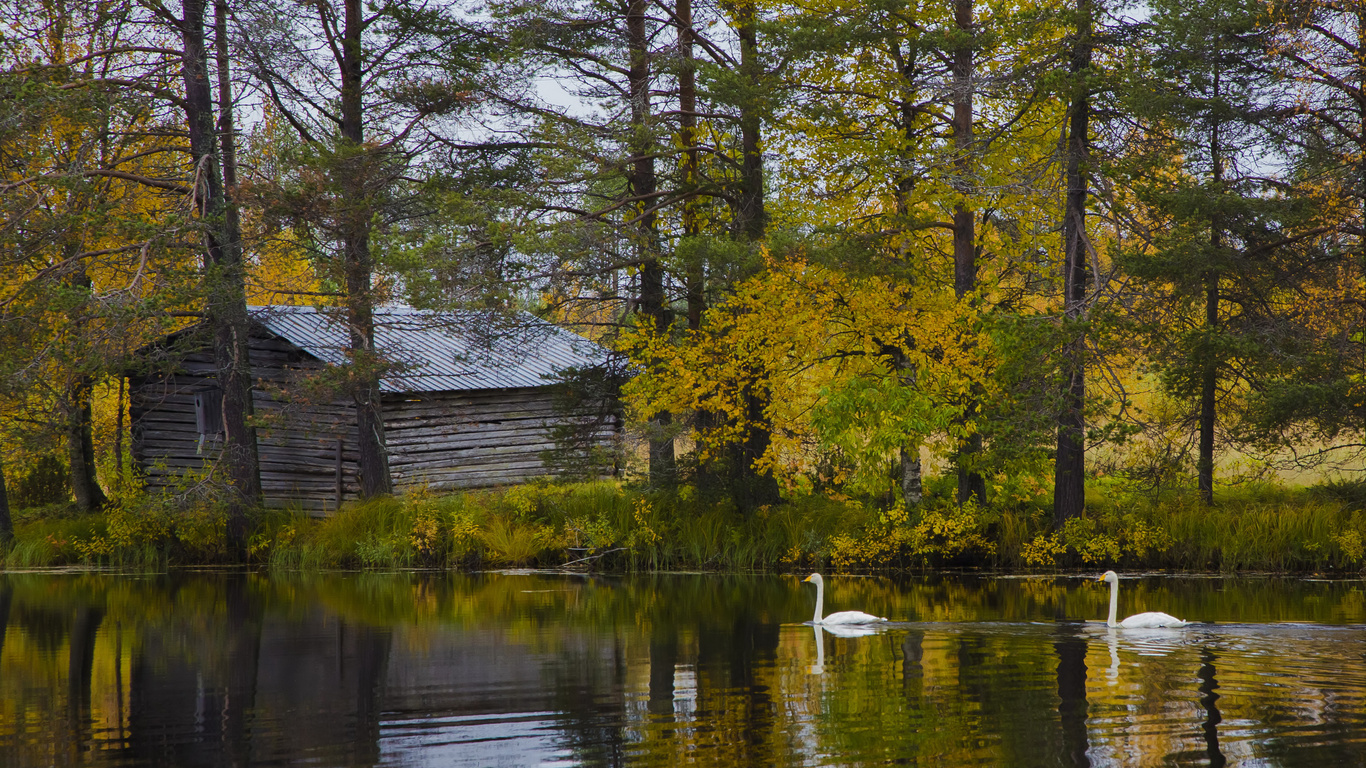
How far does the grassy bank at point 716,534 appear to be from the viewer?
2102 centimetres

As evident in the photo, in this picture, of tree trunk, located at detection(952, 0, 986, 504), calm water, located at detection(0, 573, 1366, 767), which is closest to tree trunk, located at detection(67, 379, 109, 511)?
calm water, located at detection(0, 573, 1366, 767)

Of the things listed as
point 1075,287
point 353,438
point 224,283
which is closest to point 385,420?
point 353,438

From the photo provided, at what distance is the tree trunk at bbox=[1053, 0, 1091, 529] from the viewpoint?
1998 centimetres

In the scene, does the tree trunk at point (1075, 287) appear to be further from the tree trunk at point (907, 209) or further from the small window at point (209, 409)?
the small window at point (209, 409)

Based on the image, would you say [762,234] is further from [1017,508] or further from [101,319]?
[101,319]

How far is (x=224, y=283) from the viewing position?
23875 mm

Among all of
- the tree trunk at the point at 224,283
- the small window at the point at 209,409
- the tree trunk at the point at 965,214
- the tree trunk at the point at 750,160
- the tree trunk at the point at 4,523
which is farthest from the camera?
the small window at the point at 209,409

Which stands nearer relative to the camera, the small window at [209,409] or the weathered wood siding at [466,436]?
the small window at [209,409]

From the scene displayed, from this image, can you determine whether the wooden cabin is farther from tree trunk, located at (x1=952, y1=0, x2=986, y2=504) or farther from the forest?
tree trunk, located at (x1=952, y1=0, x2=986, y2=504)

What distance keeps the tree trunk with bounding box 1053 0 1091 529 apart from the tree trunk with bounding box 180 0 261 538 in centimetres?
1538

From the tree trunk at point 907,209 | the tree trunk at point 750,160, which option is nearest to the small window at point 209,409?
the tree trunk at point 750,160

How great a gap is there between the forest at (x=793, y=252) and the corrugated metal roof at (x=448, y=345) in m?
0.82

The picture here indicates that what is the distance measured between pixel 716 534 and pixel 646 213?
20.7 ft

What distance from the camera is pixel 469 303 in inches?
896
